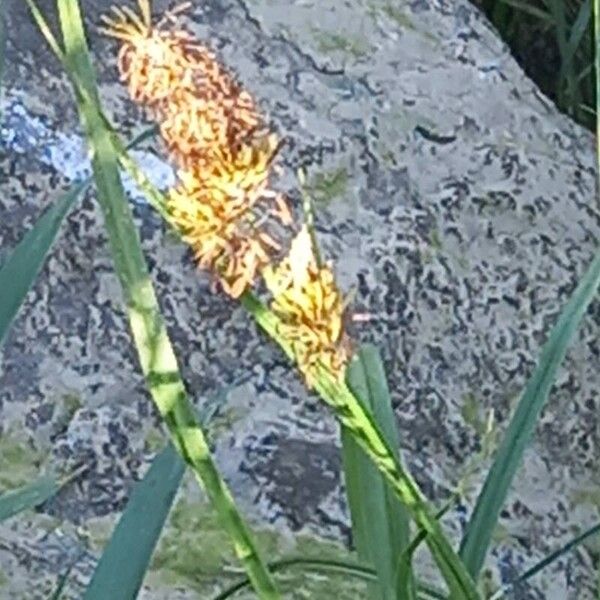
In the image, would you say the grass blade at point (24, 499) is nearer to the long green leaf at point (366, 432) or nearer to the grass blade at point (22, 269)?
the grass blade at point (22, 269)

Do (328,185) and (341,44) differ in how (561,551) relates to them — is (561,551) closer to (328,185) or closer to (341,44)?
(328,185)

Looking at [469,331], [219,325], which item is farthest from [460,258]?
[219,325]

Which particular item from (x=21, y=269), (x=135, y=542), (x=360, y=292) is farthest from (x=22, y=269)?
(x=360, y=292)

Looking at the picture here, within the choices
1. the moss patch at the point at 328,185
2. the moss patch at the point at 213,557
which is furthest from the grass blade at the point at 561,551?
the moss patch at the point at 328,185

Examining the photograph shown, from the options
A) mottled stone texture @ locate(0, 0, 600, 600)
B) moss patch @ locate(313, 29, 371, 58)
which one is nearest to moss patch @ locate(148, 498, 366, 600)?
mottled stone texture @ locate(0, 0, 600, 600)

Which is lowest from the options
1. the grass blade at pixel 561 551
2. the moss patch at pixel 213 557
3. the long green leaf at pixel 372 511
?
the long green leaf at pixel 372 511

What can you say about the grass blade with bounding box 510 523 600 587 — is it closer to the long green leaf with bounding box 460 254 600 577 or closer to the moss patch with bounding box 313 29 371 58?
the long green leaf with bounding box 460 254 600 577
